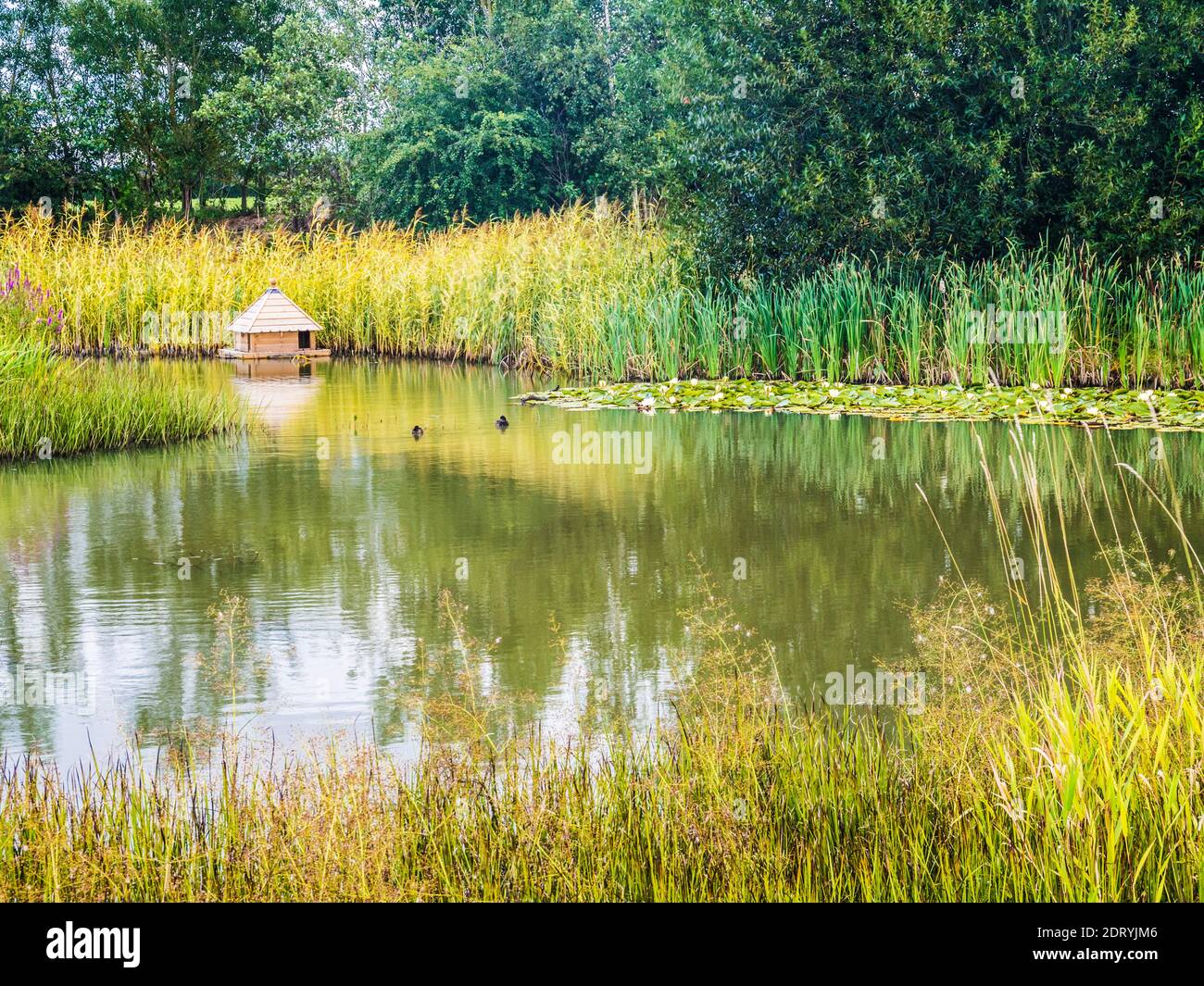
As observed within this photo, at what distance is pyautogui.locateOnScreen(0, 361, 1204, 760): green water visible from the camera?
17.7ft

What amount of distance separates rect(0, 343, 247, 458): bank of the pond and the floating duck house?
6733mm

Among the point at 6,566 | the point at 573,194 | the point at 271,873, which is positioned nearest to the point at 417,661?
the point at 271,873

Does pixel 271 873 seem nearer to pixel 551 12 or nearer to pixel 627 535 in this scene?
pixel 627 535

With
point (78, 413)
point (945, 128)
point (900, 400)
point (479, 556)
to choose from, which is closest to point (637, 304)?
point (945, 128)

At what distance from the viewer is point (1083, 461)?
10891 mm

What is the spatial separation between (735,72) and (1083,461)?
26.2ft

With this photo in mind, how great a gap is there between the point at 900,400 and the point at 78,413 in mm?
7074

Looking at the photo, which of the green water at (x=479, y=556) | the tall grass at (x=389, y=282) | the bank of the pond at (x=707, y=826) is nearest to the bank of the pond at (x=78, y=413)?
the green water at (x=479, y=556)

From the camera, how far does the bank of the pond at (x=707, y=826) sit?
3414 millimetres

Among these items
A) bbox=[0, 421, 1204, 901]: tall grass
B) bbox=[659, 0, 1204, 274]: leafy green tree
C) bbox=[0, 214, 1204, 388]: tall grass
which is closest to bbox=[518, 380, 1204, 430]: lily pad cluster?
bbox=[0, 214, 1204, 388]: tall grass

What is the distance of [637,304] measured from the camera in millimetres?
16375

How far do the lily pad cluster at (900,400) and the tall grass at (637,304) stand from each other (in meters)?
0.35

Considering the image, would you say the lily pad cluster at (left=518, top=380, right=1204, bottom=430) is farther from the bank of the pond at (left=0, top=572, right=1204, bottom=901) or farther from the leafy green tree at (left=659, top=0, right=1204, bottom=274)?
the bank of the pond at (left=0, top=572, right=1204, bottom=901)

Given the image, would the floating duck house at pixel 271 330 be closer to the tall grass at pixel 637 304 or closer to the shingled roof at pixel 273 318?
the shingled roof at pixel 273 318
